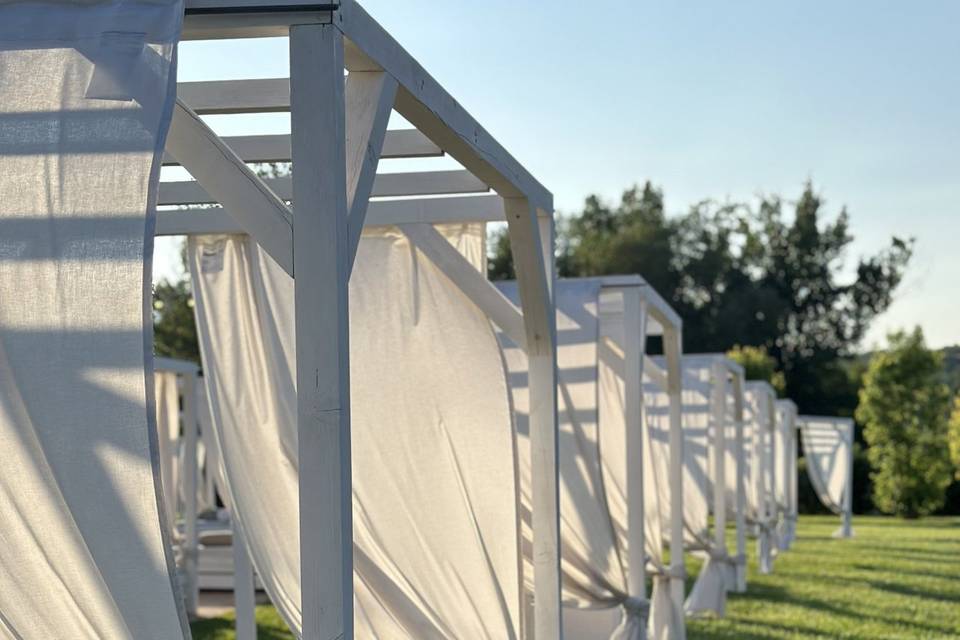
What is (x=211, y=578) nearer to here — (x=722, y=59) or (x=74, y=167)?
(x=74, y=167)

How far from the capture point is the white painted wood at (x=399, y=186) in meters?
5.43

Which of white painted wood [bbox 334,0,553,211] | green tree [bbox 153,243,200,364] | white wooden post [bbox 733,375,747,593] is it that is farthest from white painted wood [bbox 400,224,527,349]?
green tree [bbox 153,243,200,364]

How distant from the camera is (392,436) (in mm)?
5434

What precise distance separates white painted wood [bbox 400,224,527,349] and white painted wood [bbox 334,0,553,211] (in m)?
0.40

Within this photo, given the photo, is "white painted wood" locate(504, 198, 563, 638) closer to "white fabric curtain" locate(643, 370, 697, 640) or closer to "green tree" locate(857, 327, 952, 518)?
"white fabric curtain" locate(643, 370, 697, 640)

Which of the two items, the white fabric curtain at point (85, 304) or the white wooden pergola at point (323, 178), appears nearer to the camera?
the white fabric curtain at point (85, 304)

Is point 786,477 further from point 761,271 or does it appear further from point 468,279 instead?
point 468,279

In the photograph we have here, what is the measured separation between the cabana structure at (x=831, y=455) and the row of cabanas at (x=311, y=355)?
1659 cm

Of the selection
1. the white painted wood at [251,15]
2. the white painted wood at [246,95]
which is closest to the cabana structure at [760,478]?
the white painted wood at [246,95]

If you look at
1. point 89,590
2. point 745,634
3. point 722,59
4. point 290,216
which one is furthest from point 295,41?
point 722,59

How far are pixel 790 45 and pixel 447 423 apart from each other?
23.1 m

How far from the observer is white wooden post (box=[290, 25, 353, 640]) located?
2.83 meters

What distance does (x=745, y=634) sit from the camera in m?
11.7

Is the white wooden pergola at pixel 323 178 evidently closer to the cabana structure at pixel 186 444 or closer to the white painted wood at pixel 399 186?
the white painted wood at pixel 399 186
